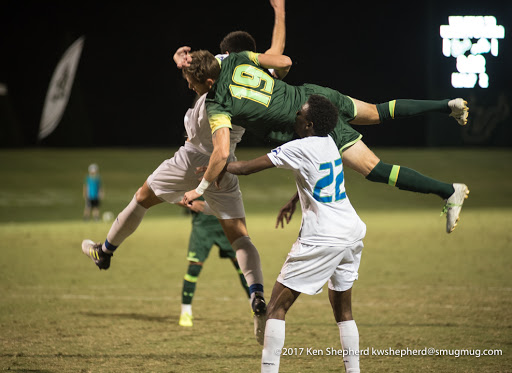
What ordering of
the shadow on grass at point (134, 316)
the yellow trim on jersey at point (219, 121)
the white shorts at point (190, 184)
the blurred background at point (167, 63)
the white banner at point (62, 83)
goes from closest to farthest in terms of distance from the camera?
the yellow trim on jersey at point (219, 121) < the white shorts at point (190, 184) < the shadow on grass at point (134, 316) < the blurred background at point (167, 63) < the white banner at point (62, 83)

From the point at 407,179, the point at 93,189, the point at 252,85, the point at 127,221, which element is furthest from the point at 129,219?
the point at 93,189

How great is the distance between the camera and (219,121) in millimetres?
5430

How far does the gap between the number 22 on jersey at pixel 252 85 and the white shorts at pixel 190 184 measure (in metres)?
0.96

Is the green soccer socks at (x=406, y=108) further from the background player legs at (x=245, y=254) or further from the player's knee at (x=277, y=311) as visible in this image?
the player's knee at (x=277, y=311)

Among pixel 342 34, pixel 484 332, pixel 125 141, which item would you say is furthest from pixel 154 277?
pixel 125 141

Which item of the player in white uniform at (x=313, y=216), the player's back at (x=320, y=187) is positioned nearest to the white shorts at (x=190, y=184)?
the player in white uniform at (x=313, y=216)

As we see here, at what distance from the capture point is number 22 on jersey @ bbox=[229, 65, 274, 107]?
18.3 ft

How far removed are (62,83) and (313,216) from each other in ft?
90.9

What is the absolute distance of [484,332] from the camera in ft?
25.1

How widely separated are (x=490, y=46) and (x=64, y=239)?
1092 centimetres

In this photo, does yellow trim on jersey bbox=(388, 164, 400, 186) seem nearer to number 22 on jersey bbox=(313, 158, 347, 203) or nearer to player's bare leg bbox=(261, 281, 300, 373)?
number 22 on jersey bbox=(313, 158, 347, 203)

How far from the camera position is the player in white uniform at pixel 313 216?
4926 mm

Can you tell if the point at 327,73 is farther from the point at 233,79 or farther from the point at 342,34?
the point at 233,79

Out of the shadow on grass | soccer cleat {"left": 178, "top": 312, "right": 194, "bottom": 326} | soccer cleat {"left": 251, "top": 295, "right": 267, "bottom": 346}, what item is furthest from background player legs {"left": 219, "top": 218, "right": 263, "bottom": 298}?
the shadow on grass
